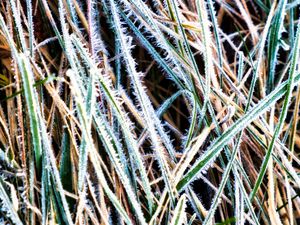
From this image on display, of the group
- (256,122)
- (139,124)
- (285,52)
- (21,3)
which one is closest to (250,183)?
(256,122)

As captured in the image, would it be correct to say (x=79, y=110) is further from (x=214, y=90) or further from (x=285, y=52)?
(x=285, y=52)

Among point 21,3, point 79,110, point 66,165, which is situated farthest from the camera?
point 21,3

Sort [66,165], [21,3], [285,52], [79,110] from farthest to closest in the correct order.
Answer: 1. [285,52]
2. [21,3]
3. [66,165]
4. [79,110]

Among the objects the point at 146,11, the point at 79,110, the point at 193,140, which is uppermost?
the point at 146,11

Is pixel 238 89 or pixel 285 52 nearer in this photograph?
pixel 238 89

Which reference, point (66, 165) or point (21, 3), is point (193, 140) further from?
point (21, 3)

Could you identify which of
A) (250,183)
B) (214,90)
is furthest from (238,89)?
(250,183)

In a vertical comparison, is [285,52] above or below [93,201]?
above
